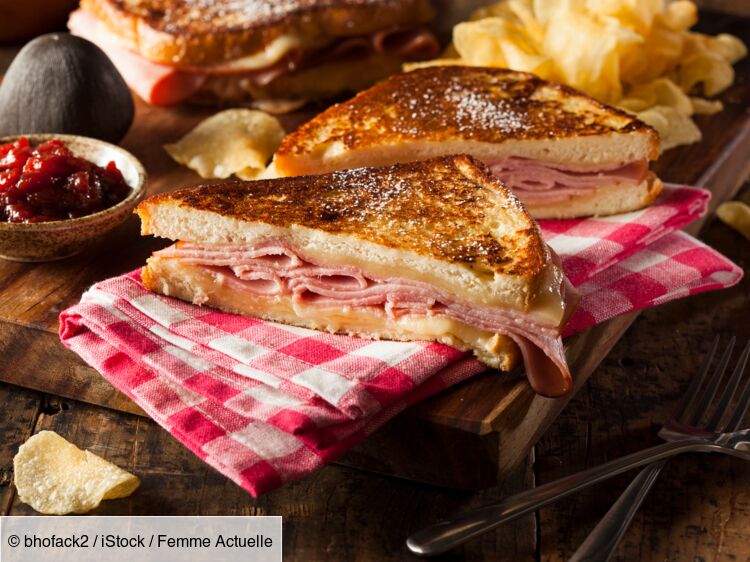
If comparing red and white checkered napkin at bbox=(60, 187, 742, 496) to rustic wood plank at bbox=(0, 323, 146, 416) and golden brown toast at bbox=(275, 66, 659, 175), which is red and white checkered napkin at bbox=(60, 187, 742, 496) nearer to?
rustic wood plank at bbox=(0, 323, 146, 416)

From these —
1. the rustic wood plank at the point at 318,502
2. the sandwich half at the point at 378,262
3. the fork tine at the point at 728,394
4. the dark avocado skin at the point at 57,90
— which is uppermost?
the sandwich half at the point at 378,262

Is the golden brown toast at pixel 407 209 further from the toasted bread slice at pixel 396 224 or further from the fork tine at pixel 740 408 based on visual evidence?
the fork tine at pixel 740 408

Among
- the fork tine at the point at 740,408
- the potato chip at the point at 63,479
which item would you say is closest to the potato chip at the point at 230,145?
the potato chip at the point at 63,479

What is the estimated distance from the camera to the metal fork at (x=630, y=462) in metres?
2.19

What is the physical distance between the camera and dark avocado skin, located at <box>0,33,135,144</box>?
3.74 m

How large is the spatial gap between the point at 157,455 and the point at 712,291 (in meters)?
1.93

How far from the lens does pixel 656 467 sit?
2.43m

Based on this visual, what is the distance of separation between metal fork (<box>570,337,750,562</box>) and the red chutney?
1787mm

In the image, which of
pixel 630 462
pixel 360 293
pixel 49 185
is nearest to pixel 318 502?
pixel 360 293

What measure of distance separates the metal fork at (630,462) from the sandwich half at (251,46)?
2206mm

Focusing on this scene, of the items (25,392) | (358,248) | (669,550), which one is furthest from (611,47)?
(25,392)

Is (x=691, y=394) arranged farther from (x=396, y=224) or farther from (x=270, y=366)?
(x=270, y=366)

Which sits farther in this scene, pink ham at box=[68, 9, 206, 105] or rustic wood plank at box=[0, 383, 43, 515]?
pink ham at box=[68, 9, 206, 105]

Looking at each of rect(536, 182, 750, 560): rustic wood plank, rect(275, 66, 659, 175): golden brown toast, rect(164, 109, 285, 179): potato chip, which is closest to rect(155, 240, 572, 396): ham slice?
rect(536, 182, 750, 560): rustic wood plank
